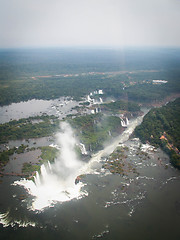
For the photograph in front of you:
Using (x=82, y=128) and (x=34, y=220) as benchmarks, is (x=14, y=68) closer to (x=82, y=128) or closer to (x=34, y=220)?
(x=82, y=128)

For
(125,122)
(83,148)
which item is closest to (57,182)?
(83,148)

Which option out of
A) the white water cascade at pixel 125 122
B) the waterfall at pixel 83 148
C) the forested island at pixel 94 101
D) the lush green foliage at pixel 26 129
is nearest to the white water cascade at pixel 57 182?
the waterfall at pixel 83 148

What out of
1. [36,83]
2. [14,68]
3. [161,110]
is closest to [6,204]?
[161,110]

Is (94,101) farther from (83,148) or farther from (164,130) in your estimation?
(83,148)

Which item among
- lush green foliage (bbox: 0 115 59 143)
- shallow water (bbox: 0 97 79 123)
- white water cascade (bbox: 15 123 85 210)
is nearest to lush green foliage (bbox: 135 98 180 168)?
white water cascade (bbox: 15 123 85 210)

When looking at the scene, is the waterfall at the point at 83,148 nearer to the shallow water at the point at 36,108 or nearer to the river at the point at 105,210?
the river at the point at 105,210

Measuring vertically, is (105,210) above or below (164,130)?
below

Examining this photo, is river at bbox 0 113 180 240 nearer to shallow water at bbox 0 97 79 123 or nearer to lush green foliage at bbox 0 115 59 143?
lush green foliage at bbox 0 115 59 143
